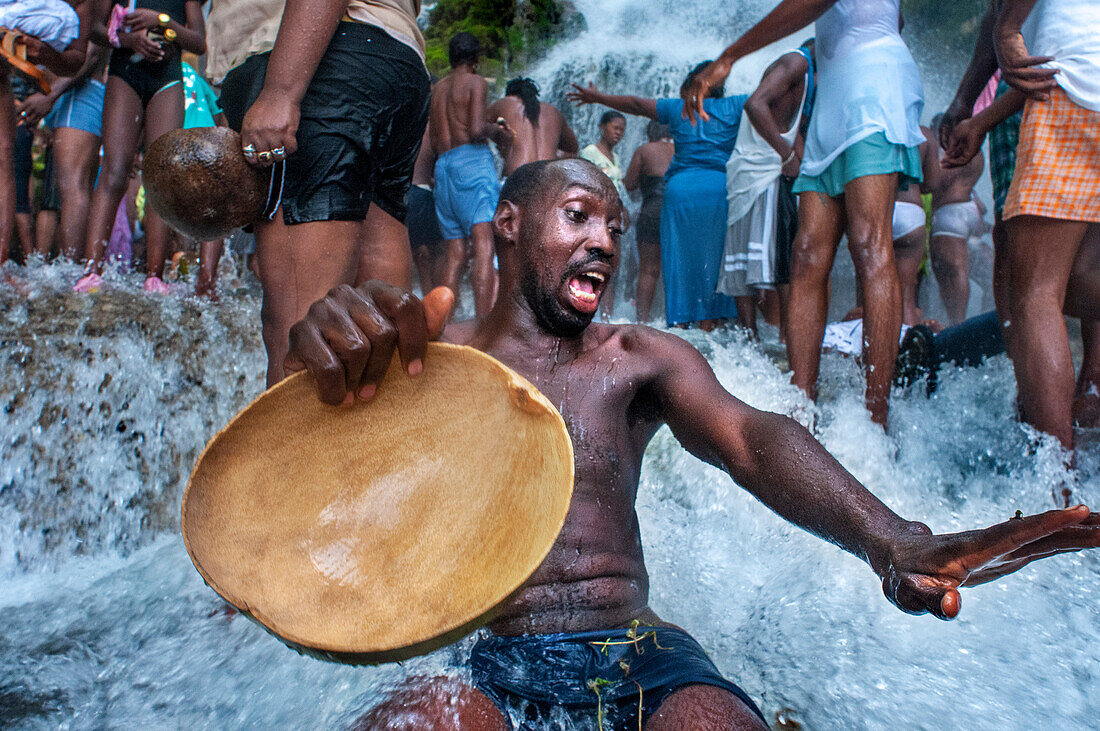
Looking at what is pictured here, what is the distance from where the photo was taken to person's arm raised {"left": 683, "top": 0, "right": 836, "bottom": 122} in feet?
9.84

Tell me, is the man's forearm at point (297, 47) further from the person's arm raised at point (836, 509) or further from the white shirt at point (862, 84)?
the white shirt at point (862, 84)

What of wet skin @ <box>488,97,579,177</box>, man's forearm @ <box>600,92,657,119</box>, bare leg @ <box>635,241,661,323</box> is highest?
man's forearm @ <box>600,92,657,119</box>

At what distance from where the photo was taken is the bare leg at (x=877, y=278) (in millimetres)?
2965

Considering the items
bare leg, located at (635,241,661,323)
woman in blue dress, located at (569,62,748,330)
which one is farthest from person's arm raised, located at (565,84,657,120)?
bare leg, located at (635,241,661,323)

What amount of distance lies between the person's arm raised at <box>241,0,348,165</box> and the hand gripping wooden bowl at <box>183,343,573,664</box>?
2.68 feet

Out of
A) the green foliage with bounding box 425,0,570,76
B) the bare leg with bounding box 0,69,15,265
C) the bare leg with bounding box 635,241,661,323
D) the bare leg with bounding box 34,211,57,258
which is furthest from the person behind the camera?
the green foliage with bounding box 425,0,570,76

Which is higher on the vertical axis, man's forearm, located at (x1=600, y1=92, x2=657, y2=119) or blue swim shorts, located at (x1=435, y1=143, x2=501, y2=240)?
man's forearm, located at (x1=600, y1=92, x2=657, y2=119)

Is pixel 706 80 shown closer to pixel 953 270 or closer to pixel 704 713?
pixel 704 713

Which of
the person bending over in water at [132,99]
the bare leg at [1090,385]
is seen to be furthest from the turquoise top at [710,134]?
the person bending over in water at [132,99]

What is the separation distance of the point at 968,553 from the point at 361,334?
0.93 meters

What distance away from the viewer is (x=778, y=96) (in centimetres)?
415

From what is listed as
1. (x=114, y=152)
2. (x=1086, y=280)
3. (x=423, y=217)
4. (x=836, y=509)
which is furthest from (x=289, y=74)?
(x=423, y=217)

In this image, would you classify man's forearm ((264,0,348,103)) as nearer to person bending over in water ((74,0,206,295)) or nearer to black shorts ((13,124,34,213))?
person bending over in water ((74,0,206,295))

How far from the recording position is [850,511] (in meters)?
1.31
